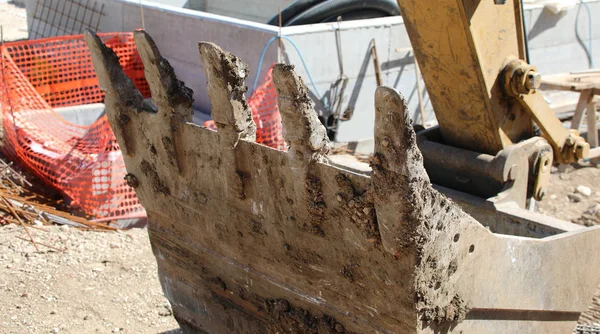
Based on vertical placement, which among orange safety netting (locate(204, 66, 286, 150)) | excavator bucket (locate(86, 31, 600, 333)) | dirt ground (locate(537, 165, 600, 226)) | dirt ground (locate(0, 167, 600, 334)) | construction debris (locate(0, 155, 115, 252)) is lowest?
dirt ground (locate(0, 167, 600, 334))

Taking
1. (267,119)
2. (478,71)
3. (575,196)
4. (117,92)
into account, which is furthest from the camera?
(575,196)

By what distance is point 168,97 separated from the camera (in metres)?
3.35

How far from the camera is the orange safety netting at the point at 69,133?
6652mm

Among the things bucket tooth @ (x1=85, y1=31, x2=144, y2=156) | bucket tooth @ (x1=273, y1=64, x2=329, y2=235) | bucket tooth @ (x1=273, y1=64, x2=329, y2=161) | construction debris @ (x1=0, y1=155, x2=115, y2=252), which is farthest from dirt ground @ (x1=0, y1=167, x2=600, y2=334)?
bucket tooth @ (x1=273, y1=64, x2=329, y2=161)

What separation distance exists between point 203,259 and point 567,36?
8.51 meters

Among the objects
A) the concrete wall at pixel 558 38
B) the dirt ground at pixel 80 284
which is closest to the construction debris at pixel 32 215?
the dirt ground at pixel 80 284

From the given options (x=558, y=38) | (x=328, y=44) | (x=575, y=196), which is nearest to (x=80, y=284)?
(x=328, y=44)

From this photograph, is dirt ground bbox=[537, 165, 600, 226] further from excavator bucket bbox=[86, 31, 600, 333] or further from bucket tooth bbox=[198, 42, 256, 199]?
bucket tooth bbox=[198, 42, 256, 199]

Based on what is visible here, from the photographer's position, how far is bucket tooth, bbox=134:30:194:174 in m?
3.30

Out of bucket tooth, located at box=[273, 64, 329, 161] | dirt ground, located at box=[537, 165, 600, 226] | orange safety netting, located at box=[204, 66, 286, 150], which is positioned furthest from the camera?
orange safety netting, located at box=[204, 66, 286, 150]

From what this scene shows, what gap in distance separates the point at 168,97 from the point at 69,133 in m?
5.13

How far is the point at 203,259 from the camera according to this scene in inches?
146

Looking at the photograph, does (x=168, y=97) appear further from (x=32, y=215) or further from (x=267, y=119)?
(x=267, y=119)

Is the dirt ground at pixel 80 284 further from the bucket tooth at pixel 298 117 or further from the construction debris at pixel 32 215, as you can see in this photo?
the bucket tooth at pixel 298 117
